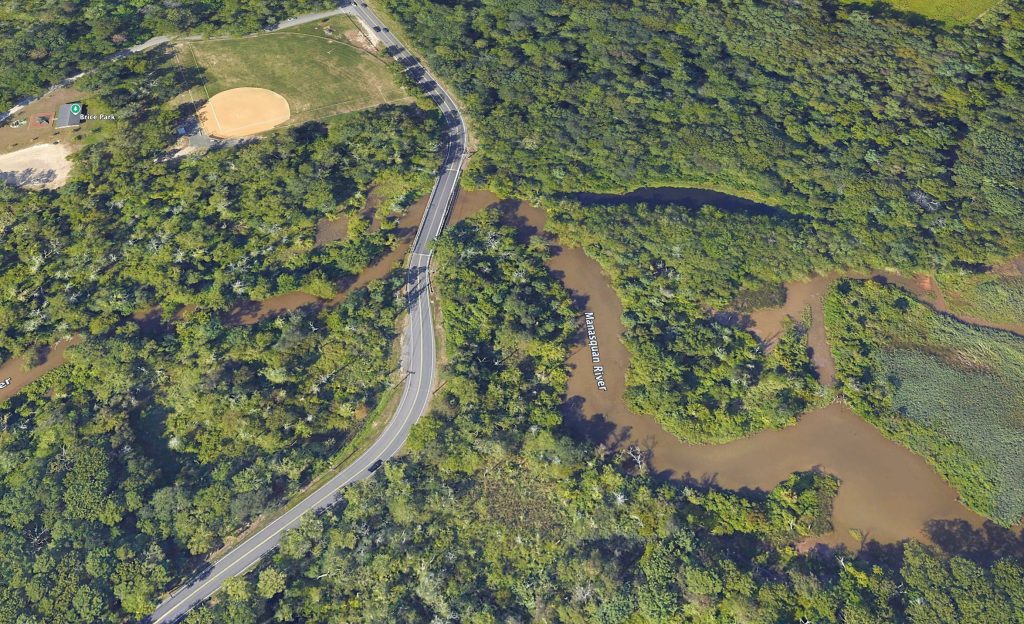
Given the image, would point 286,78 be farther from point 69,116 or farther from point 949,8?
point 949,8

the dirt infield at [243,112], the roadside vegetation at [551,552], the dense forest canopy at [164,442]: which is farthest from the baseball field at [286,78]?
the roadside vegetation at [551,552]

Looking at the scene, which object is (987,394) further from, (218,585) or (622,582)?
(218,585)

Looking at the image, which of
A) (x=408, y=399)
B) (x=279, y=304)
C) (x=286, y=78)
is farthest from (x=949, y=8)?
(x=279, y=304)

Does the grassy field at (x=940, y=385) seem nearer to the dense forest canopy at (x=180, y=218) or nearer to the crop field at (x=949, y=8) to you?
the crop field at (x=949, y=8)

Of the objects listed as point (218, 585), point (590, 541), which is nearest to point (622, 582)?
point (590, 541)

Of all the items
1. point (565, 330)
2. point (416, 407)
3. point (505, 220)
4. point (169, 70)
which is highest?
point (169, 70)

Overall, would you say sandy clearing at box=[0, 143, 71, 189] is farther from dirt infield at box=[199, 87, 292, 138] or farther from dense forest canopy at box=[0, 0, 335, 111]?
dirt infield at box=[199, 87, 292, 138]
